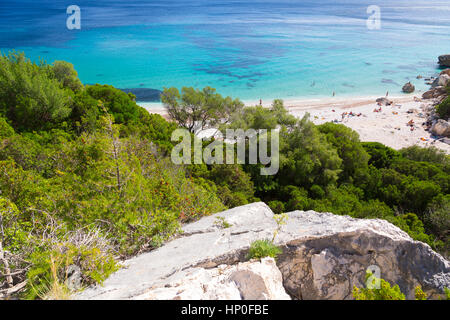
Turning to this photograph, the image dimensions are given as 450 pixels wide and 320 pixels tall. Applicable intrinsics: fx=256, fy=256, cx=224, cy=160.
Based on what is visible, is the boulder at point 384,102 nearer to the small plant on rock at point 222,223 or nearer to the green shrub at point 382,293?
the small plant on rock at point 222,223

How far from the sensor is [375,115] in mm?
38781

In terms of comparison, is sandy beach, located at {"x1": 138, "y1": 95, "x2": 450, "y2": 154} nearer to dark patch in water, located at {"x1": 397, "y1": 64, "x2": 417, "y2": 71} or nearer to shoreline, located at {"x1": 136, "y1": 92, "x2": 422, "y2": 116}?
shoreline, located at {"x1": 136, "y1": 92, "x2": 422, "y2": 116}

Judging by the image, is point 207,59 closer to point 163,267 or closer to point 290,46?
point 290,46

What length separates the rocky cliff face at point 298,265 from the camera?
15.1 ft

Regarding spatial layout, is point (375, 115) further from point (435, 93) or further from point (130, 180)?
point (130, 180)

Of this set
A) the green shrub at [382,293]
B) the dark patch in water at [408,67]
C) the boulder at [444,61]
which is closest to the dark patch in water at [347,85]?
the dark patch in water at [408,67]

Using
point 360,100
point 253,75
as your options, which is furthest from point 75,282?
point 253,75

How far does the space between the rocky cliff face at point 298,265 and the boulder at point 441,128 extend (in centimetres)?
3485

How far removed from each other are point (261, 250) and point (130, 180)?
13.6 feet

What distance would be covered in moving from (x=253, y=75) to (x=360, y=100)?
2295 centimetres

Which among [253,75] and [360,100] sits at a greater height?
[253,75]

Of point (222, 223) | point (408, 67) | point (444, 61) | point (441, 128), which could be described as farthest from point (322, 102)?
point (444, 61)
